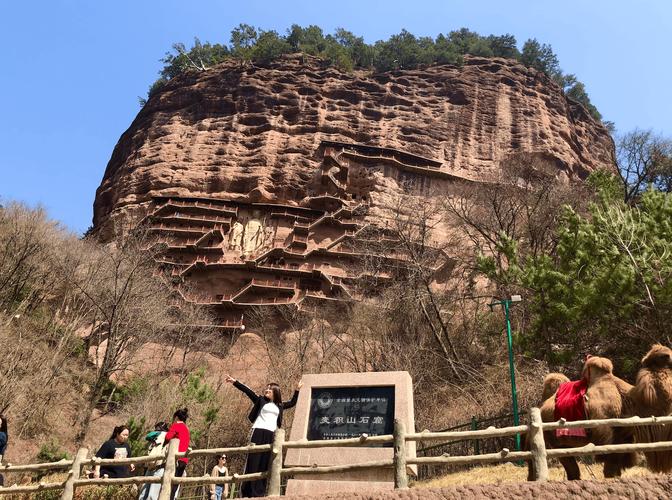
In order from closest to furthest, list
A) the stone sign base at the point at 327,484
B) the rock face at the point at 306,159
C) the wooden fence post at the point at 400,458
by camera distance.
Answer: the wooden fence post at the point at 400,458 → the stone sign base at the point at 327,484 → the rock face at the point at 306,159

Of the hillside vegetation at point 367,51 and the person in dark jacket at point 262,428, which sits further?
the hillside vegetation at point 367,51

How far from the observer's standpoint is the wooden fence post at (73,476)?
792cm

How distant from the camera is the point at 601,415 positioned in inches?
279

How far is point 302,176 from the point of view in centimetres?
4625

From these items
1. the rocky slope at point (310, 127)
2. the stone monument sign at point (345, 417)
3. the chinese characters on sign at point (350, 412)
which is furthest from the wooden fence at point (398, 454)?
the rocky slope at point (310, 127)

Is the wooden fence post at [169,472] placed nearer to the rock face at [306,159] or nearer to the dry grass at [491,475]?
the dry grass at [491,475]

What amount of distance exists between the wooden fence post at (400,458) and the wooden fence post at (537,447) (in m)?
1.35

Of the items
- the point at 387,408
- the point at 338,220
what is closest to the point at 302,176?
the point at 338,220

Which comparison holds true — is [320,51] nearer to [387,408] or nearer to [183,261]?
[183,261]

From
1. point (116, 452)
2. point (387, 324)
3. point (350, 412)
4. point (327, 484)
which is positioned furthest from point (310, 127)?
point (327, 484)

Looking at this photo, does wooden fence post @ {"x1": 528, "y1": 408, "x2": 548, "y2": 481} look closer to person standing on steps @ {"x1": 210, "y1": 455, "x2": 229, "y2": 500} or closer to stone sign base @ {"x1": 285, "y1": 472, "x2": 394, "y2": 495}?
stone sign base @ {"x1": 285, "y1": 472, "x2": 394, "y2": 495}

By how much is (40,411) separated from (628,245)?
18515 millimetres

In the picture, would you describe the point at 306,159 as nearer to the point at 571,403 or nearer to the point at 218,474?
the point at 218,474

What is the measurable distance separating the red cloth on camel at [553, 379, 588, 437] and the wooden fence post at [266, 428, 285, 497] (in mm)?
3130
